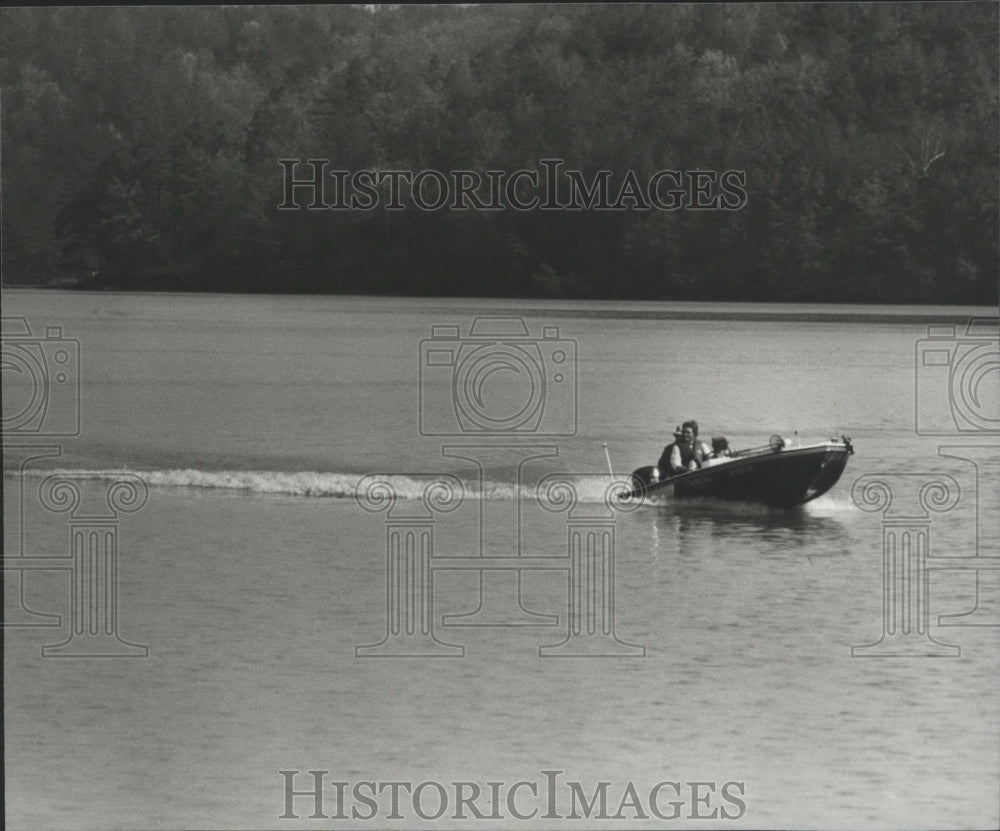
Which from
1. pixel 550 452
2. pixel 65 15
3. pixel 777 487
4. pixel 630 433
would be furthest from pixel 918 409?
pixel 65 15

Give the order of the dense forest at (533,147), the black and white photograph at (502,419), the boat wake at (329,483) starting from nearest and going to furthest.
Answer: the black and white photograph at (502,419)
the boat wake at (329,483)
the dense forest at (533,147)

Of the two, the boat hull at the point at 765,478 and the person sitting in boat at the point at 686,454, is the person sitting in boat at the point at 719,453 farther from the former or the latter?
the boat hull at the point at 765,478

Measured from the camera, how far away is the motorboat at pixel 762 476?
2116 centimetres

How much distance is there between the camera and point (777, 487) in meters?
21.8

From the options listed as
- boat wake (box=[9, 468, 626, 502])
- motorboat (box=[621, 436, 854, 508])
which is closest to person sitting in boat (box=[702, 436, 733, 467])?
motorboat (box=[621, 436, 854, 508])

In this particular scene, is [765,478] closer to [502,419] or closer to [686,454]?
[686,454]

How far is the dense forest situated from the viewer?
53938mm

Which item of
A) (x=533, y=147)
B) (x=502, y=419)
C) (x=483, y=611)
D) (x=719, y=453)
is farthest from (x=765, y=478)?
(x=533, y=147)

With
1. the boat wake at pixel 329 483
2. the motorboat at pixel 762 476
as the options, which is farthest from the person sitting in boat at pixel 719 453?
the boat wake at pixel 329 483

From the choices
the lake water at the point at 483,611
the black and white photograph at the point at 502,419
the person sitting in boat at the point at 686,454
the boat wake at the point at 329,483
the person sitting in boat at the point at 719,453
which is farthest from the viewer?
the boat wake at the point at 329,483

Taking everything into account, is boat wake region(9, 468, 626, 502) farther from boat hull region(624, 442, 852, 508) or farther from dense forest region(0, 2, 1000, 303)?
dense forest region(0, 2, 1000, 303)

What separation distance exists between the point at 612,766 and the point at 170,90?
53.7m

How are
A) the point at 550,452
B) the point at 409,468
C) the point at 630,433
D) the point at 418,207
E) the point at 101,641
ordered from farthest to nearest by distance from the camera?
the point at 418,207
the point at 630,433
the point at 550,452
the point at 409,468
the point at 101,641

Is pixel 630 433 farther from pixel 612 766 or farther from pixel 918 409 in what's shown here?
pixel 612 766
